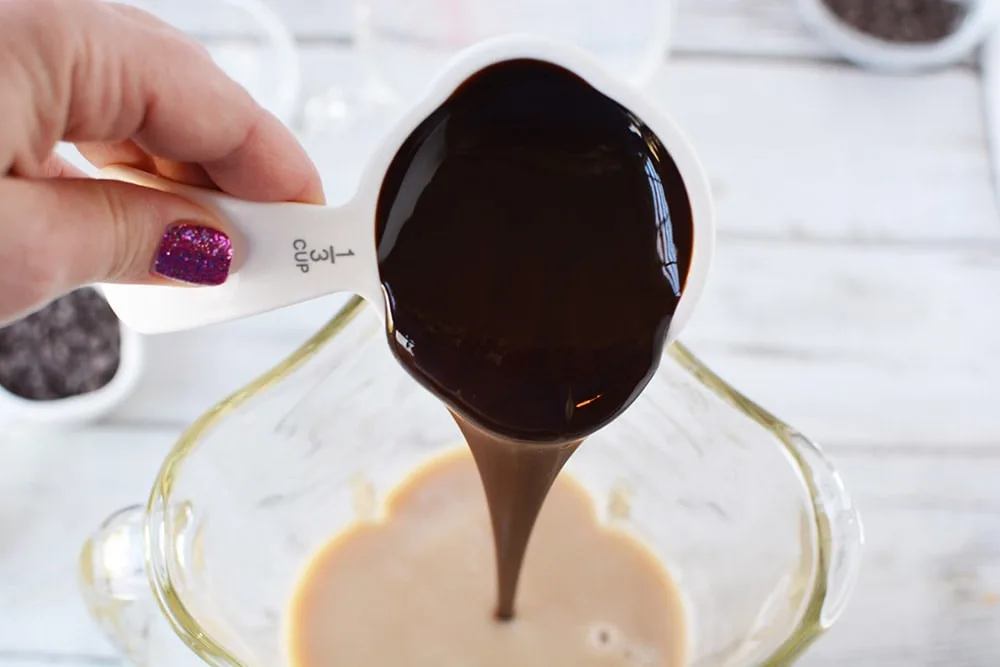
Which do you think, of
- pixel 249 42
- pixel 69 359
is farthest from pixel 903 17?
pixel 69 359

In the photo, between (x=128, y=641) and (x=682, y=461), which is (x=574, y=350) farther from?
(x=128, y=641)

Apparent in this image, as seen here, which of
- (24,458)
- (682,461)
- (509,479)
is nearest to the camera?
(509,479)

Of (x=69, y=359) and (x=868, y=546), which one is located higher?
(x=69, y=359)

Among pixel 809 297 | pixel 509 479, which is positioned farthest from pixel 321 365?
pixel 809 297

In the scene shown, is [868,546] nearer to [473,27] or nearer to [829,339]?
[829,339]

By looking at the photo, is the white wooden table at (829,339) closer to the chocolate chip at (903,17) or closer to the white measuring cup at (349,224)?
the chocolate chip at (903,17)

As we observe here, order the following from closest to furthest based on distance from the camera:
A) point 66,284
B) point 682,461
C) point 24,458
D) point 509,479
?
point 66,284 < point 509,479 < point 682,461 < point 24,458

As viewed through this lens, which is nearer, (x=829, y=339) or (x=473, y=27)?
(x=829, y=339)

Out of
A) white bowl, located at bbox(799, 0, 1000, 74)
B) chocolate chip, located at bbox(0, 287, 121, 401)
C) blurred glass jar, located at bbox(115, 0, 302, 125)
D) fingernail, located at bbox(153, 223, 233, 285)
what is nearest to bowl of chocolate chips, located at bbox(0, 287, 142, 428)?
chocolate chip, located at bbox(0, 287, 121, 401)
